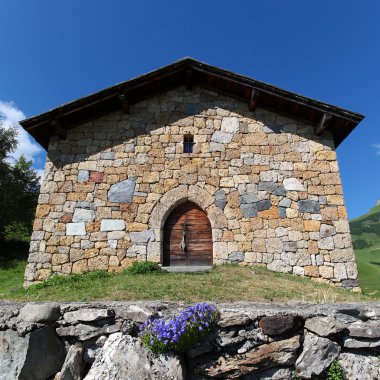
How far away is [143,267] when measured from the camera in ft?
23.3

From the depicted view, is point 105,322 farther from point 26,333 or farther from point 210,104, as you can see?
point 210,104

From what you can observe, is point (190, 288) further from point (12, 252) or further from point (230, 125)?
point (12, 252)

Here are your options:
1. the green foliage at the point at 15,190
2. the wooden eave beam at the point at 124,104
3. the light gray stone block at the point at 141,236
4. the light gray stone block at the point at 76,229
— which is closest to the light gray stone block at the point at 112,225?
the light gray stone block at the point at 141,236

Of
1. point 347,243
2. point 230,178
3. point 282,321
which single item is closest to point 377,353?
point 282,321

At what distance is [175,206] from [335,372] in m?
5.34

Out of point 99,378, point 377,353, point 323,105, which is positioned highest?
point 323,105

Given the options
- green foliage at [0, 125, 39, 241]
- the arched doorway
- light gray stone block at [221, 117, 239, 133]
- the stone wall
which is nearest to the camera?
the stone wall

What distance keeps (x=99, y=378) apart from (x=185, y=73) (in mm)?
7828

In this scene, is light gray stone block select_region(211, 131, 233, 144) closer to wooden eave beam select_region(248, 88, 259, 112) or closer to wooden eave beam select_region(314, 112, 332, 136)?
wooden eave beam select_region(248, 88, 259, 112)

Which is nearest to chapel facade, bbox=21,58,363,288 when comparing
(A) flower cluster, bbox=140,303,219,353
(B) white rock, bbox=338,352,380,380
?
(B) white rock, bbox=338,352,380,380

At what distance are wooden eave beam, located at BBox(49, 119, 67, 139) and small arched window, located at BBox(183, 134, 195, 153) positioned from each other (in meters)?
3.25

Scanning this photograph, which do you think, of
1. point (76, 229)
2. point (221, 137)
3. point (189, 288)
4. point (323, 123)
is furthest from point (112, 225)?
point (323, 123)

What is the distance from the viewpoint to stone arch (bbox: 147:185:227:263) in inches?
299

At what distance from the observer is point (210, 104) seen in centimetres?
895
